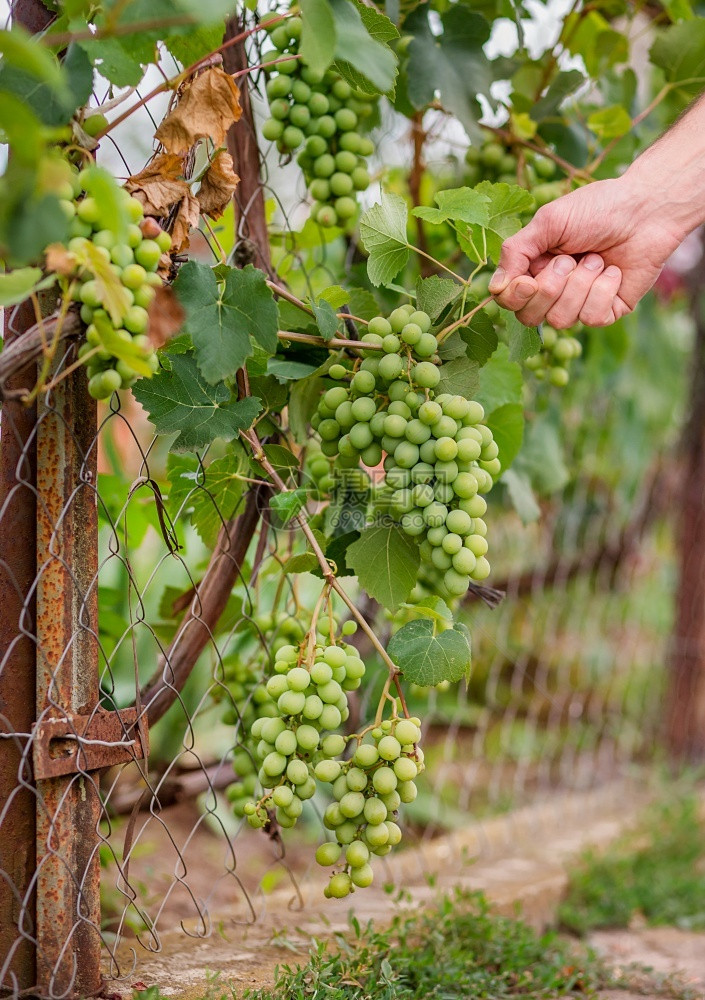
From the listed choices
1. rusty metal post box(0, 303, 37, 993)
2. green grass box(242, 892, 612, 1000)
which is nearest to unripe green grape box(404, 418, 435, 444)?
rusty metal post box(0, 303, 37, 993)

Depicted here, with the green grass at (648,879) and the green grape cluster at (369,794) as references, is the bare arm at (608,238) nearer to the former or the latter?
the green grape cluster at (369,794)

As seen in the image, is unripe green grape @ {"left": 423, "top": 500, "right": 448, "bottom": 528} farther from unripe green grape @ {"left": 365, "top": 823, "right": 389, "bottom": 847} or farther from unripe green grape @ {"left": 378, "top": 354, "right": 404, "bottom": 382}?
unripe green grape @ {"left": 365, "top": 823, "right": 389, "bottom": 847}

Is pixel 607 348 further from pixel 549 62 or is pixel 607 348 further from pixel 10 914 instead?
pixel 10 914

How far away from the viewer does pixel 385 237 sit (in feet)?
3.40

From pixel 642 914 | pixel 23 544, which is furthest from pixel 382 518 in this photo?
pixel 642 914

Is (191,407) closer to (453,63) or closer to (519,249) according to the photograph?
(519,249)

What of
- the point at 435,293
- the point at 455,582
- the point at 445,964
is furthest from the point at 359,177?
the point at 445,964

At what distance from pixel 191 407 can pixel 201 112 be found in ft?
1.05

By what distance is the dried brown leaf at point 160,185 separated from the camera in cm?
88

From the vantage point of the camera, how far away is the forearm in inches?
41.2

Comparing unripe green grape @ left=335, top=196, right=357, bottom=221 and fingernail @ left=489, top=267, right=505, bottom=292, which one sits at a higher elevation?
unripe green grape @ left=335, top=196, right=357, bottom=221

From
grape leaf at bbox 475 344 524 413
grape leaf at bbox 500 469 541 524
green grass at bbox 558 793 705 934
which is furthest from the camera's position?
green grass at bbox 558 793 705 934

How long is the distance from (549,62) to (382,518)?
35.3 inches

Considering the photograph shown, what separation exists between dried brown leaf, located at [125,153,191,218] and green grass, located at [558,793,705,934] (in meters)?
1.51
